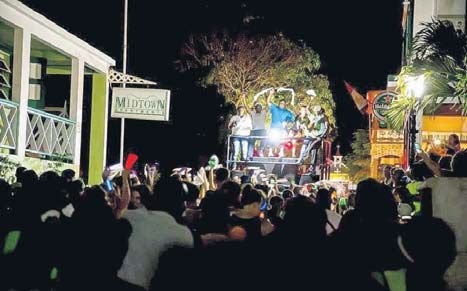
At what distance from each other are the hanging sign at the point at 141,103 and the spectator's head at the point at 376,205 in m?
13.2

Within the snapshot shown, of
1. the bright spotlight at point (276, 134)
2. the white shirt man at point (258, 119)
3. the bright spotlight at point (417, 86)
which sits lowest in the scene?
the bright spotlight at point (276, 134)

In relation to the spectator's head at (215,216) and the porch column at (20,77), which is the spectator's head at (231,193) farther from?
the porch column at (20,77)

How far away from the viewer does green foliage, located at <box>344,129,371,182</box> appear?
3369 centimetres

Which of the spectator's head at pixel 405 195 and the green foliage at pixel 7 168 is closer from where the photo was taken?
the spectator's head at pixel 405 195

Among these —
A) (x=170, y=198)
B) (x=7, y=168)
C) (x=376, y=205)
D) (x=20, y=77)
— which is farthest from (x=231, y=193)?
(x=20, y=77)

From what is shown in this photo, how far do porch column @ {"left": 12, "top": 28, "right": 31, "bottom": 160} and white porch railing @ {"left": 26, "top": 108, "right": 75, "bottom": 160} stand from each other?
0.55m

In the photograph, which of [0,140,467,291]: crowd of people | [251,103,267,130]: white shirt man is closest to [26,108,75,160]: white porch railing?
[251,103,267,130]: white shirt man

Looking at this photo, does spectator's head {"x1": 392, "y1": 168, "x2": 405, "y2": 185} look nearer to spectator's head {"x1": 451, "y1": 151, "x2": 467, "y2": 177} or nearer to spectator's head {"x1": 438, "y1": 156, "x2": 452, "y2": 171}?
spectator's head {"x1": 438, "y1": 156, "x2": 452, "y2": 171}

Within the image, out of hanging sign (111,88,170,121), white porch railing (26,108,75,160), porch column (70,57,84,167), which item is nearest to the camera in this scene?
white porch railing (26,108,75,160)

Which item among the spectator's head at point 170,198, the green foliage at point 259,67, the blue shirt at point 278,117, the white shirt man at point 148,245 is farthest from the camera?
the green foliage at point 259,67

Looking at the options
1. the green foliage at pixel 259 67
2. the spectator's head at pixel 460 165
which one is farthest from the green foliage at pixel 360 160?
the spectator's head at pixel 460 165

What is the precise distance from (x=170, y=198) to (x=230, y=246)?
2.33ft

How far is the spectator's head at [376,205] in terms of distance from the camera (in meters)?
5.74

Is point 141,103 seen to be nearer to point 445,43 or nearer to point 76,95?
point 76,95
